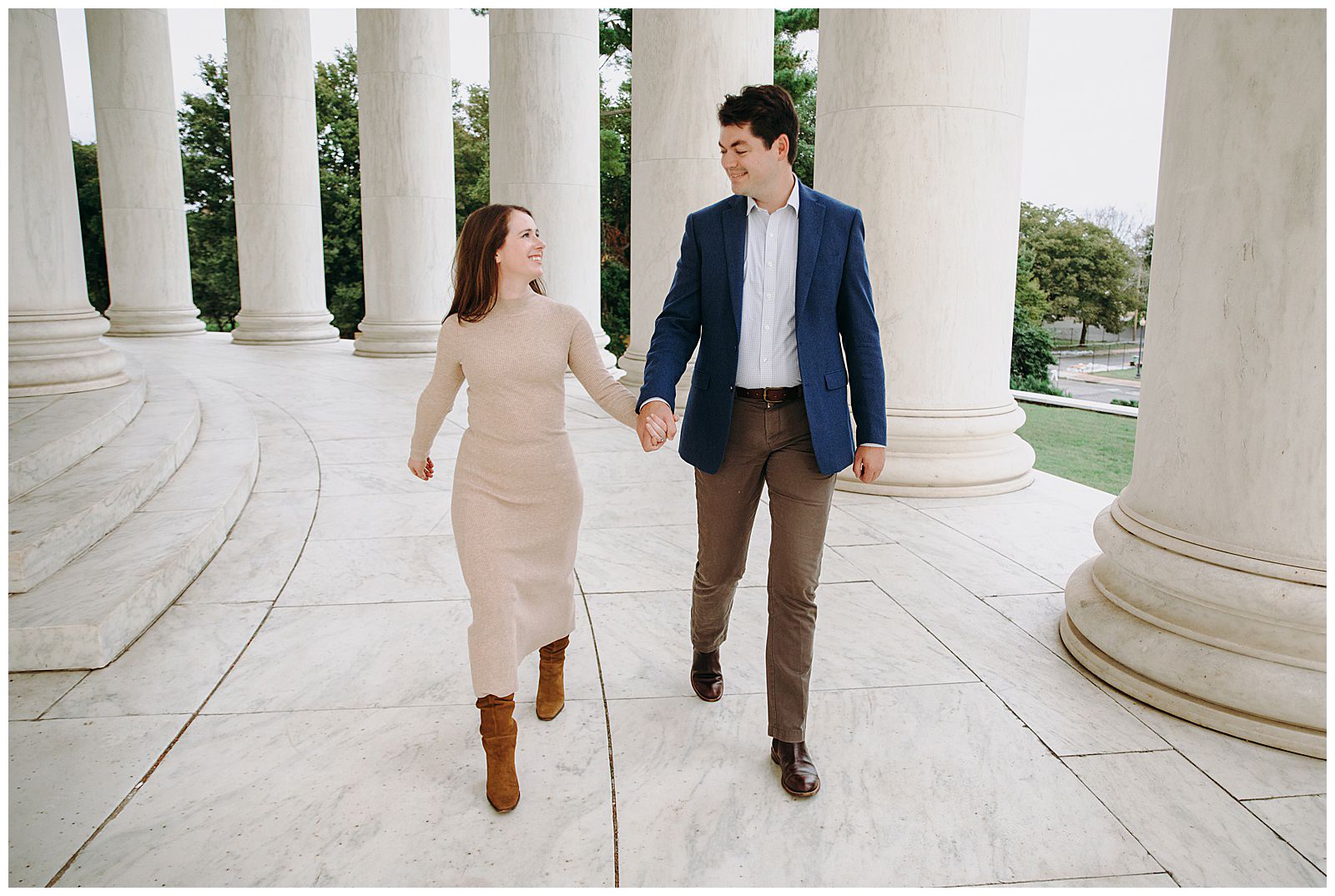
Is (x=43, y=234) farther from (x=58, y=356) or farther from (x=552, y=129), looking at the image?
(x=552, y=129)

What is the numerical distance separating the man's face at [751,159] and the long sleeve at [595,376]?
142 inches

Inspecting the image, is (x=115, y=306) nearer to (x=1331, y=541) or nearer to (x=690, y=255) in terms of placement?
(x=690, y=255)

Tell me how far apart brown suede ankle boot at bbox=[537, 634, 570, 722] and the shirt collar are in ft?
28.8

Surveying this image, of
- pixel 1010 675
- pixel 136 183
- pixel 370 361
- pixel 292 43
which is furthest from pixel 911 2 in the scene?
pixel 136 183

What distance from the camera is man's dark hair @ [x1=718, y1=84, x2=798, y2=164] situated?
16.8m

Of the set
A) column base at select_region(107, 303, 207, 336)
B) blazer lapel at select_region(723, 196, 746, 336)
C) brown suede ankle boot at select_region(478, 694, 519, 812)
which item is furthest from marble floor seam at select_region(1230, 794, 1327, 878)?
column base at select_region(107, 303, 207, 336)

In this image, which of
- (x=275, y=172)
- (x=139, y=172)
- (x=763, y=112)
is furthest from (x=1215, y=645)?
(x=139, y=172)

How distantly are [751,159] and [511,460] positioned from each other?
6560 mm

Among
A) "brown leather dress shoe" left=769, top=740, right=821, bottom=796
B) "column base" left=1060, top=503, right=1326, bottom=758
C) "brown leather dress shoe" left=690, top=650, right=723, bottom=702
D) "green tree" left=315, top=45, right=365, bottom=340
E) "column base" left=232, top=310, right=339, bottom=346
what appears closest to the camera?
"brown leather dress shoe" left=769, top=740, right=821, bottom=796

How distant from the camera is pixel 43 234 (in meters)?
42.1

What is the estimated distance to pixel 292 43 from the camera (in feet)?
318

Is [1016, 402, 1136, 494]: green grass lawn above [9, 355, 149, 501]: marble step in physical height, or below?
below

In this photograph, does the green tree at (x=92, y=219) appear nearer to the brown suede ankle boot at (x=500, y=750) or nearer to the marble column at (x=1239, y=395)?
the brown suede ankle boot at (x=500, y=750)

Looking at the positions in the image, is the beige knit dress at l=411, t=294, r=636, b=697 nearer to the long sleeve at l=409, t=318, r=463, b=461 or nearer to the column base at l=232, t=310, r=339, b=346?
the long sleeve at l=409, t=318, r=463, b=461
